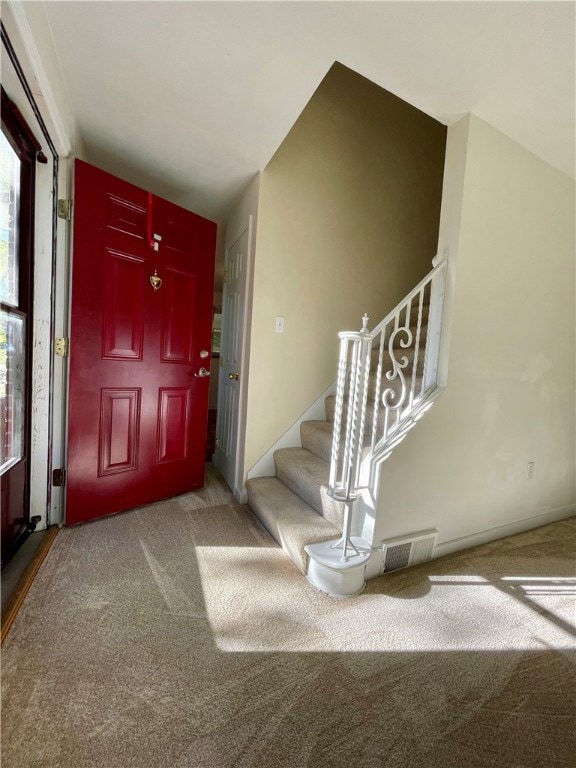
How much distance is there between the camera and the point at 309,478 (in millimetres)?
1976

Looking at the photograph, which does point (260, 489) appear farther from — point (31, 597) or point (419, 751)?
point (419, 751)

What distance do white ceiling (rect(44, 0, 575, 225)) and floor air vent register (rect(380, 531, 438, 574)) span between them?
2171 mm

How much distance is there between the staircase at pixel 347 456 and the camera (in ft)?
5.07

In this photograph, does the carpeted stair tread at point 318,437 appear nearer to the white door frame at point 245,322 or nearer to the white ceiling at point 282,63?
the white door frame at point 245,322

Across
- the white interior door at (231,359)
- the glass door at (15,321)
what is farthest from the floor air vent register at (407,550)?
the glass door at (15,321)

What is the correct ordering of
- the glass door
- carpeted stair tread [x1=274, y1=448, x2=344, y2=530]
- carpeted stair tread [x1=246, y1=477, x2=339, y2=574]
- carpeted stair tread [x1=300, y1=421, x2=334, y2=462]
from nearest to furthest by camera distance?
the glass door < carpeted stair tread [x1=246, y1=477, x2=339, y2=574] < carpeted stair tread [x1=274, y1=448, x2=344, y2=530] < carpeted stair tread [x1=300, y1=421, x2=334, y2=462]

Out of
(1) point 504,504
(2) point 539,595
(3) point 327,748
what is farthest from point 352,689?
(1) point 504,504

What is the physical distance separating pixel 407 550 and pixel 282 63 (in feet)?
7.66

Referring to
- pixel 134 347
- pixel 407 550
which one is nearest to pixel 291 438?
pixel 407 550

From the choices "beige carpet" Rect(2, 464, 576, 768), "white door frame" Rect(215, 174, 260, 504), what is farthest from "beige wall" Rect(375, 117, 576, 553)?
"white door frame" Rect(215, 174, 260, 504)

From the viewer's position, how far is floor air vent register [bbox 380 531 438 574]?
5.46ft

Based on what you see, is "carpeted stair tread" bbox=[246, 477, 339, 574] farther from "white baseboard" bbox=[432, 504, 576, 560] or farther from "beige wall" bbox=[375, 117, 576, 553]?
"white baseboard" bbox=[432, 504, 576, 560]

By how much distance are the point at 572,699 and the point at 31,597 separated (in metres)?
1.96

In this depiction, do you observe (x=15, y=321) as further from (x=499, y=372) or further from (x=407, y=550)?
(x=499, y=372)
